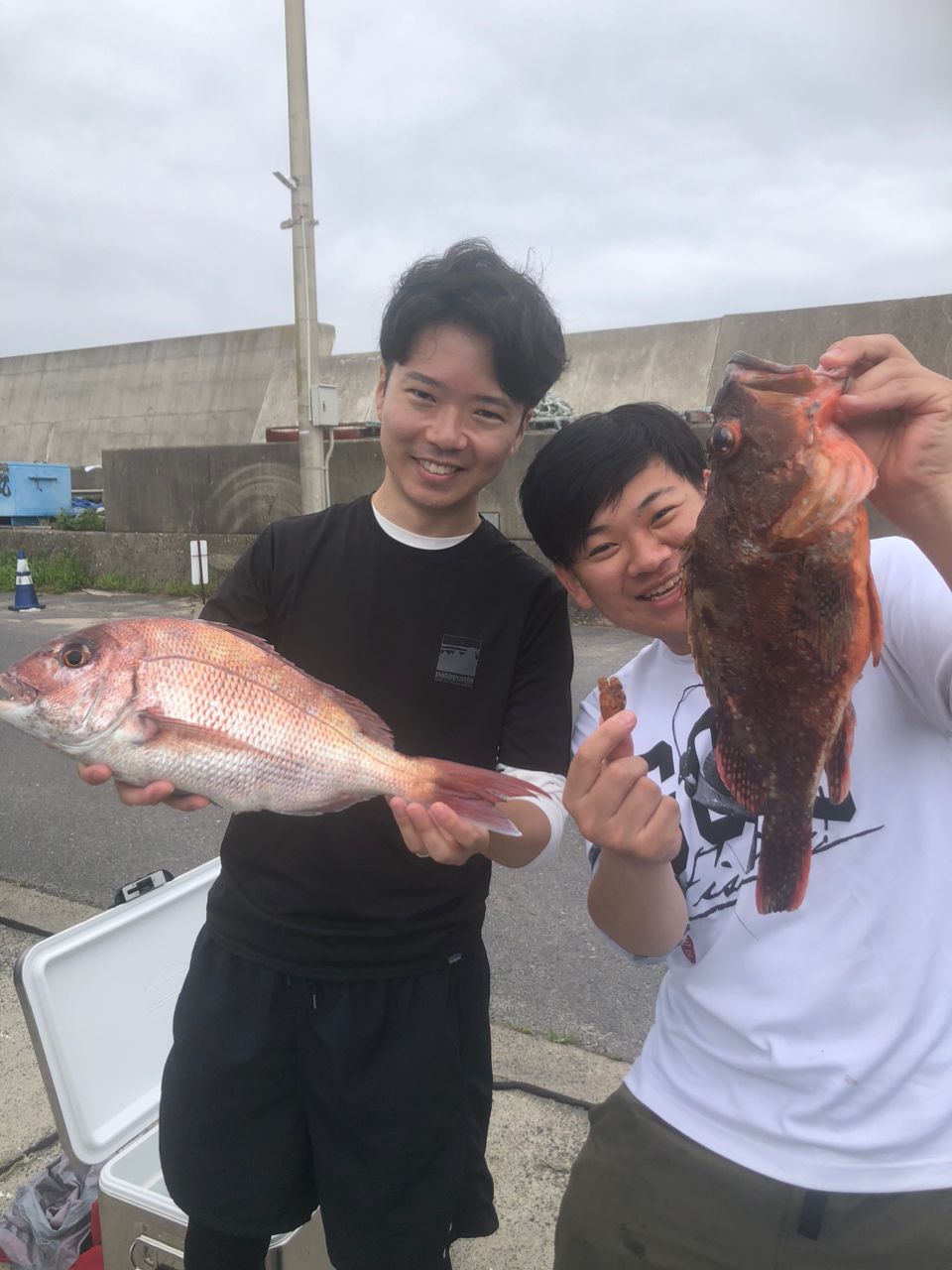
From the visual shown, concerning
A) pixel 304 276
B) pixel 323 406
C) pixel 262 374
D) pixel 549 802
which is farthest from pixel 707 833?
pixel 262 374

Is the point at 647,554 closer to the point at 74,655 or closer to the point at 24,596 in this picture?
the point at 74,655

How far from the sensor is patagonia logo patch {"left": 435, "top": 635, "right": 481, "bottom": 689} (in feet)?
6.45

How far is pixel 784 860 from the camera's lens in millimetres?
1172

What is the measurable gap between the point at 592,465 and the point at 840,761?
2.70 ft

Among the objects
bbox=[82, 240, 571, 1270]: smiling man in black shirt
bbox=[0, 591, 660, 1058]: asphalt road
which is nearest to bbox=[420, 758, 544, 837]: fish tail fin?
bbox=[82, 240, 571, 1270]: smiling man in black shirt

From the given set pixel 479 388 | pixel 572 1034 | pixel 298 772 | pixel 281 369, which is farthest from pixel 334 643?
pixel 281 369

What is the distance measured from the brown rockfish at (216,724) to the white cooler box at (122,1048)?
0.93m

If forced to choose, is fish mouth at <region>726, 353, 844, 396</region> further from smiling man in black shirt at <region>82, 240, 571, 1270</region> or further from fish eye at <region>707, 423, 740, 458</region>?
smiling man in black shirt at <region>82, 240, 571, 1270</region>

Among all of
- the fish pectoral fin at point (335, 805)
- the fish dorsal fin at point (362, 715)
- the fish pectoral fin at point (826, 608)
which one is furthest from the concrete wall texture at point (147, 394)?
the fish pectoral fin at point (826, 608)

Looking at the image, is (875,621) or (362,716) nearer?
(875,621)

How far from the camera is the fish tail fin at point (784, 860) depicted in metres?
1.16

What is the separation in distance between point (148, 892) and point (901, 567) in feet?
7.43

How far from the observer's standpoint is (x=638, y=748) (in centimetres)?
176

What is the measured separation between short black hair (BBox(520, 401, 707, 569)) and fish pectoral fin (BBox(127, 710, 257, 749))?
766 millimetres
